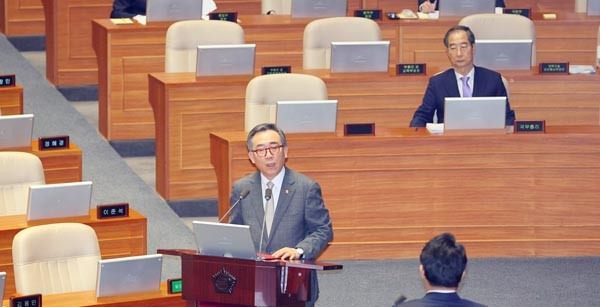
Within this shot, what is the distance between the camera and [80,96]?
32.6 ft

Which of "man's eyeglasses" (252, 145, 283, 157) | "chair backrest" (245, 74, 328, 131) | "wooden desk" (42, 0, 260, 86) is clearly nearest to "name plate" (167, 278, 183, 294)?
"man's eyeglasses" (252, 145, 283, 157)

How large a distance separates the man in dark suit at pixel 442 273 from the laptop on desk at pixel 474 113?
301cm

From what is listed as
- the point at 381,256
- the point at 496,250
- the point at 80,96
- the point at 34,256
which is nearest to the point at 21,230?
the point at 34,256

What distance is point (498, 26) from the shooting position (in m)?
8.60

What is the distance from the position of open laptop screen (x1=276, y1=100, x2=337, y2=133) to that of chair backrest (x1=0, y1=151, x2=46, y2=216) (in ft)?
4.11

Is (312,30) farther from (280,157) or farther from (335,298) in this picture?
(280,157)

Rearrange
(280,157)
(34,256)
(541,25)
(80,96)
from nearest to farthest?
(280,157)
(34,256)
(541,25)
(80,96)

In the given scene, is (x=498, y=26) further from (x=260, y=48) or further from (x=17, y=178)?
(x=17, y=178)

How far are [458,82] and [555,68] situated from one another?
87 cm

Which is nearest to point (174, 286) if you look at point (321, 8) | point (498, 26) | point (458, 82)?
point (458, 82)

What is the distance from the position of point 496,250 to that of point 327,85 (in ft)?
4.63

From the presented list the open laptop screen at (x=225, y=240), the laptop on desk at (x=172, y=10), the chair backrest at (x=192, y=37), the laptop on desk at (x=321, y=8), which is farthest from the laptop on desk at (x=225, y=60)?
the open laptop screen at (x=225, y=240)

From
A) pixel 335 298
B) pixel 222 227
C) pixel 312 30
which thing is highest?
pixel 312 30

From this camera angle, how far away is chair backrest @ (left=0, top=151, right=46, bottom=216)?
21.7ft
